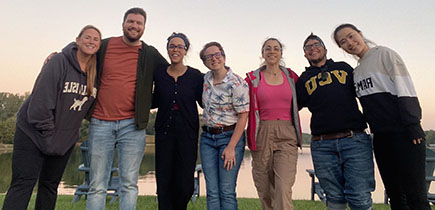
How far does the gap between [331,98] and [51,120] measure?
2.78 meters

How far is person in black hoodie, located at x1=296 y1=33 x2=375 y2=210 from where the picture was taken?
9.48 ft

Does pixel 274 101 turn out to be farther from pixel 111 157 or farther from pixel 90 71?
pixel 90 71

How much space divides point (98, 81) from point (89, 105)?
0.29 metres

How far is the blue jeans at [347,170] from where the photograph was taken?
9.46 feet

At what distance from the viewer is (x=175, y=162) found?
9.86 ft

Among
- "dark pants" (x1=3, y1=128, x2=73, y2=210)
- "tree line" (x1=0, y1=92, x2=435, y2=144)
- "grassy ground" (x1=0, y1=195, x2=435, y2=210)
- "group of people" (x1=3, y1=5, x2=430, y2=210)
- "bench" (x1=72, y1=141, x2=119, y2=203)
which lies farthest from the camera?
"tree line" (x1=0, y1=92, x2=435, y2=144)

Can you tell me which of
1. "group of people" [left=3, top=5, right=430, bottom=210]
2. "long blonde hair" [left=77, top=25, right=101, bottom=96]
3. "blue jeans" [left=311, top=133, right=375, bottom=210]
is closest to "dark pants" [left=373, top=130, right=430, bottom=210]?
"group of people" [left=3, top=5, right=430, bottom=210]

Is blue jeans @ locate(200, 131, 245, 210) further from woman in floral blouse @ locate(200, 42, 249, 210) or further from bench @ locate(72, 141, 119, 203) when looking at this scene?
bench @ locate(72, 141, 119, 203)

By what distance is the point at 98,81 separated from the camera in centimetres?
304

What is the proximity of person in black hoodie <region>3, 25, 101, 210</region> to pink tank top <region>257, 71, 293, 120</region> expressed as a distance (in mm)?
1800

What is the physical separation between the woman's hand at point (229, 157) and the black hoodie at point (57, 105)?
150 centimetres

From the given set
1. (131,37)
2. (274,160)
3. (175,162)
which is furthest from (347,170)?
(131,37)

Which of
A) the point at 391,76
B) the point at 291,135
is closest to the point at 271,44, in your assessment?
the point at 291,135

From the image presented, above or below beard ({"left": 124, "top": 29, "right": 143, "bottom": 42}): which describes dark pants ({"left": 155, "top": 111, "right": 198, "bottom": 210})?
below
